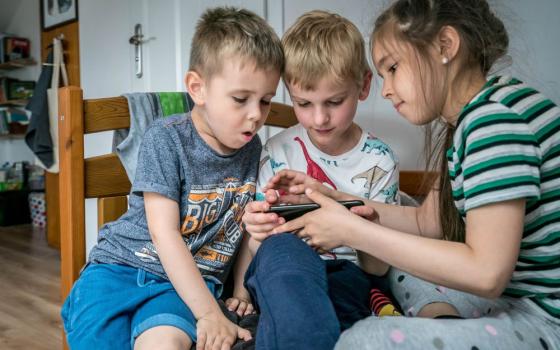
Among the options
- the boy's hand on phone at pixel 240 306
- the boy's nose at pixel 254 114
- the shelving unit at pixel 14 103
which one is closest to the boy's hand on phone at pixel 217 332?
the boy's hand on phone at pixel 240 306

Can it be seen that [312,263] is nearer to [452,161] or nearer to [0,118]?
[452,161]

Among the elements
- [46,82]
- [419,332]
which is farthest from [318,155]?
[46,82]

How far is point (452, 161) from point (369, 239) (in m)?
0.18

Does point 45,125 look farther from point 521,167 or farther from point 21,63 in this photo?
point 521,167

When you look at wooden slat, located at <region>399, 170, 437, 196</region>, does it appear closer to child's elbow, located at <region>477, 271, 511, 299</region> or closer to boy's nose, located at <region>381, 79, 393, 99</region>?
boy's nose, located at <region>381, 79, 393, 99</region>

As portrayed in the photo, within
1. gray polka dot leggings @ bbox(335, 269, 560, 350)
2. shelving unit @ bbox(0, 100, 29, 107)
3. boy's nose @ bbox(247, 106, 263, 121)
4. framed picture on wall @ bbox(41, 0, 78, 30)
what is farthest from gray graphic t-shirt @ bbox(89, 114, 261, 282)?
shelving unit @ bbox(0, 100, 29, 107)

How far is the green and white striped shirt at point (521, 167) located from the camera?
24.9 inches

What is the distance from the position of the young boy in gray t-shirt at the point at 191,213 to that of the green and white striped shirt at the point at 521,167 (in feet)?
1.37

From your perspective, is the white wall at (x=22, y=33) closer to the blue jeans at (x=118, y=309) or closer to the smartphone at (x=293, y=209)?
the blue jeans at (x=118, y=309)

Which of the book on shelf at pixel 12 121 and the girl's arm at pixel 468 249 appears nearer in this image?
the girl's arm at pixel 468 249

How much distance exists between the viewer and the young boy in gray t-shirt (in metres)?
0.85

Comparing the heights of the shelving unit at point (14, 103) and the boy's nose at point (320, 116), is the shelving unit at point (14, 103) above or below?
above

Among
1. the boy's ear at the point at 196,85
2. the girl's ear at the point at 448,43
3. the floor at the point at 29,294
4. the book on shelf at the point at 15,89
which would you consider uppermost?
the book on shelf at the point at 15,89

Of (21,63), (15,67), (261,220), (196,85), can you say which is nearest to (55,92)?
(21,63)
